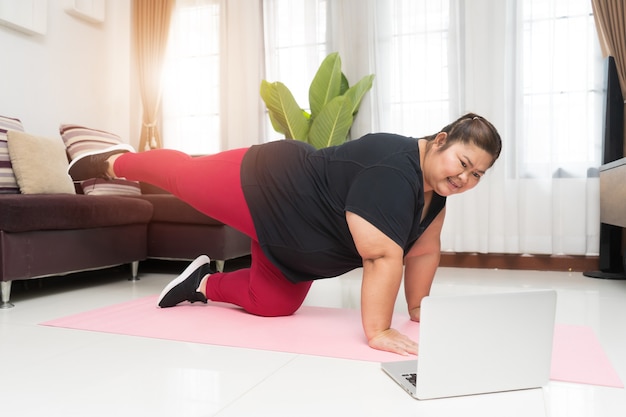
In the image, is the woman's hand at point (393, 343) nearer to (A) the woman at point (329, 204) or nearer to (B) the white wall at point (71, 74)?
(A) the woman at point (329, 204)

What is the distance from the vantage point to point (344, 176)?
1.70 metres

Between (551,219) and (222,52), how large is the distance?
2.85 metres

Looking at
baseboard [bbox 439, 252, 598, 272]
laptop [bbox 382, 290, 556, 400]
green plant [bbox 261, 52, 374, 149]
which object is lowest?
baseboard [bbox 439, 252, 598, 272]

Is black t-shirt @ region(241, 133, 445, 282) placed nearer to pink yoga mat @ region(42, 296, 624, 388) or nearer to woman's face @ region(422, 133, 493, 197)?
woman's face @ region(422, 133, 493, 197)

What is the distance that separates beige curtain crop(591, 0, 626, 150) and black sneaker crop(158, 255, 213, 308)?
2.82m

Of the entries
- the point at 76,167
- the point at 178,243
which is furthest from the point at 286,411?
the point at 178,243

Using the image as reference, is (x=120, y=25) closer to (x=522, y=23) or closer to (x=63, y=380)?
(x=522, y=23)

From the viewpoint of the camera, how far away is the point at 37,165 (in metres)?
2.89

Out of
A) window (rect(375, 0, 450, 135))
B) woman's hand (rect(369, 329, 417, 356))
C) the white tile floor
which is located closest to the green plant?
window (rect(375, 0, 450, 135))

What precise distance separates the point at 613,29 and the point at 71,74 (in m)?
3.78

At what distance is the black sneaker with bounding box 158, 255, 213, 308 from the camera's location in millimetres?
2145

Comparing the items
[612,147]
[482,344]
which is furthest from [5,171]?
[612,147]

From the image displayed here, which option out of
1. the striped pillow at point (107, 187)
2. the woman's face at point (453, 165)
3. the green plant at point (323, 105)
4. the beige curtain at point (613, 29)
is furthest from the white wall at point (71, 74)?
the beige curtain at point (613, 29)

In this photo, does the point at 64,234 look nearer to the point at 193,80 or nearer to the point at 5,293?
the point at 5,293
